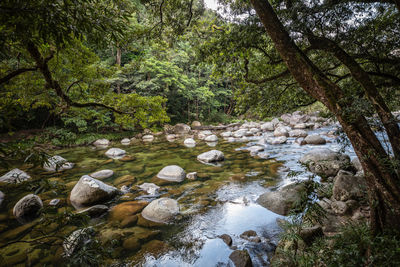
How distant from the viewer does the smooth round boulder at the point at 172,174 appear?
22.0 feet

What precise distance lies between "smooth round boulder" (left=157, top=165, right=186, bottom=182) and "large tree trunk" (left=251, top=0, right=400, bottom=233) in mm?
5222

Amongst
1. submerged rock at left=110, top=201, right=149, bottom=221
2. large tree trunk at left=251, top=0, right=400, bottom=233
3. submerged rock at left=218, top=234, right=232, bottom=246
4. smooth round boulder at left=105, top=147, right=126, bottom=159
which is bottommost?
submerged rock at left=218, top=234, right=232, bottom=246

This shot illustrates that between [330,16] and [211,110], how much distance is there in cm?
2570

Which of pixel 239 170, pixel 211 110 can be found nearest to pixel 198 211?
pixel 239 170

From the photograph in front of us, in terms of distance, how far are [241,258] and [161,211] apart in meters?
2.11

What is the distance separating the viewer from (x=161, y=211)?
4.36 m

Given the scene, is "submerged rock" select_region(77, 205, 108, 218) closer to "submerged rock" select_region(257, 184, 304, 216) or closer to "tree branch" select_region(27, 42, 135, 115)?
"tree branch" select_region(27, 42, 135, 115)

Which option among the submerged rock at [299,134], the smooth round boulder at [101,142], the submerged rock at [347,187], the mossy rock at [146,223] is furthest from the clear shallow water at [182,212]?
the submerged rock at [299,134]

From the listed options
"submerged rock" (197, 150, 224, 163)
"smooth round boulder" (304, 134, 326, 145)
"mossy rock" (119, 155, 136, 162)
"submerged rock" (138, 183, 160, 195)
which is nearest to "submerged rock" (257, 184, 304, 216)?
"submerged rock" (138, 183, 160, 195)

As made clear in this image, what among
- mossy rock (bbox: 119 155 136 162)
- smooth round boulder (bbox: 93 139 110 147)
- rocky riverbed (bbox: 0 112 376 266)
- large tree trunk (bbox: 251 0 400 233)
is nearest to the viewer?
large tree trunk (bbox: 251 0 400 233)

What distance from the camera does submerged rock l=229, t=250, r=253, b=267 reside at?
292cm

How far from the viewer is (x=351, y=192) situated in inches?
160

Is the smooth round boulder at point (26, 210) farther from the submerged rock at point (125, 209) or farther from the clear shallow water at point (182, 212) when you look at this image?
the submerged rock at point (125, 209)

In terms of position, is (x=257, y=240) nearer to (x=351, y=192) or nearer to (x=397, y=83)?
(x=351, y=192)
